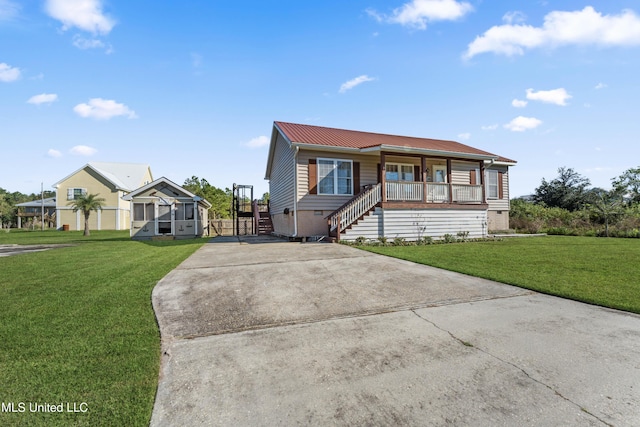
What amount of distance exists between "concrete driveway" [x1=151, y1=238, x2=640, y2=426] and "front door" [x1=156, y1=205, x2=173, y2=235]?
15.0m

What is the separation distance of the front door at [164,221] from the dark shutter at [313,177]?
1077 centimetres

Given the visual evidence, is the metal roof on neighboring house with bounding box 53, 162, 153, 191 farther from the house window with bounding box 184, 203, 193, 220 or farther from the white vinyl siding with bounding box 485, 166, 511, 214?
the white vinyl siding with bounding box 485, 166, 511, 214

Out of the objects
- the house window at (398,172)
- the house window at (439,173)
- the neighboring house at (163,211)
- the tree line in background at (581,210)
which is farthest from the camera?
the neighboring house at (163,211)

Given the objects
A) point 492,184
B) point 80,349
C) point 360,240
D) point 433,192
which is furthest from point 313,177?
point 492,184

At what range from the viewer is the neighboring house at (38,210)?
33.8 metres

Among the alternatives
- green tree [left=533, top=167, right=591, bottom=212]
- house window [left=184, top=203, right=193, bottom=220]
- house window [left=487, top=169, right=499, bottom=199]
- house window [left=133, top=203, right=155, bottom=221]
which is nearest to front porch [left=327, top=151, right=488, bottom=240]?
house window [left=487, top=169, right=499, bottom=199]

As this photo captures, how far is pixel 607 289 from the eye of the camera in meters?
4.79

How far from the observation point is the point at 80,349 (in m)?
2.72

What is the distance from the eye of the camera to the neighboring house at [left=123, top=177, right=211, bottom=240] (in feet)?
58.5

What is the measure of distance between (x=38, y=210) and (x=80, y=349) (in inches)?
2170

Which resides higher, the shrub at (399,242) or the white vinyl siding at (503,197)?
the white vinyl siding at (503,197)

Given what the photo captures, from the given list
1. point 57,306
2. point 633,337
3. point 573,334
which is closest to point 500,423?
point 573,334

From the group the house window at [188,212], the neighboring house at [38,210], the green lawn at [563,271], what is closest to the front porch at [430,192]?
the green lawn at [563,271]

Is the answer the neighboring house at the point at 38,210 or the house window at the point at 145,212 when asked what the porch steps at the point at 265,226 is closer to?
the house window at the point at 145,212
